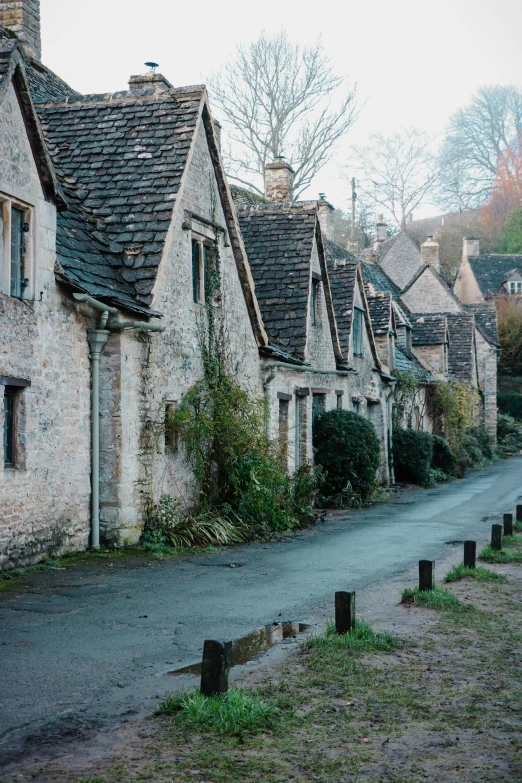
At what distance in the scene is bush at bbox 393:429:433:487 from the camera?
96.5ft

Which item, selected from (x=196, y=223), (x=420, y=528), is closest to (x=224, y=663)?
(x=196, y=223)

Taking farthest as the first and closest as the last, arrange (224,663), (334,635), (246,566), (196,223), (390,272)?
(390,272) → (196,223) → (246,566) → (334,635) → (224,663)

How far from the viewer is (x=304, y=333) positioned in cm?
2119

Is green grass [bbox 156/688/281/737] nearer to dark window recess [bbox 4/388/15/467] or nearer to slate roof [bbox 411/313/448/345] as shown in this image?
dark window recess [bbox 4/388/15/467]

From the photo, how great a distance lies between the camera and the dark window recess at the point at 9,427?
11.0m

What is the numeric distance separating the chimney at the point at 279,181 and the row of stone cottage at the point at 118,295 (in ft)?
14.8

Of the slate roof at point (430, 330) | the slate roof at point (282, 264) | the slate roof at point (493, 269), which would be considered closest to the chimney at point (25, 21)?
the slate roof at point (282, 264)

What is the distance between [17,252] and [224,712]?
25.0 feet

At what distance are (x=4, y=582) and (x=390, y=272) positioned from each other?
48.1 metres

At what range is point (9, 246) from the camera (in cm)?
1114

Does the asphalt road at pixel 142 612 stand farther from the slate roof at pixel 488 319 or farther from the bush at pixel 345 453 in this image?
the slate roof at pixel 488 319

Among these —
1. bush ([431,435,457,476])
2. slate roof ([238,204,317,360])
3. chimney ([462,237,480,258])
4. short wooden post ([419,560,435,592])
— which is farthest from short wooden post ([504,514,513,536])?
chimney ([462,237,480,258])

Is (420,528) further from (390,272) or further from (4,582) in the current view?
(390,272)

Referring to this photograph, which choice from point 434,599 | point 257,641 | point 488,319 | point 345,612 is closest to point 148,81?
point 434,599
